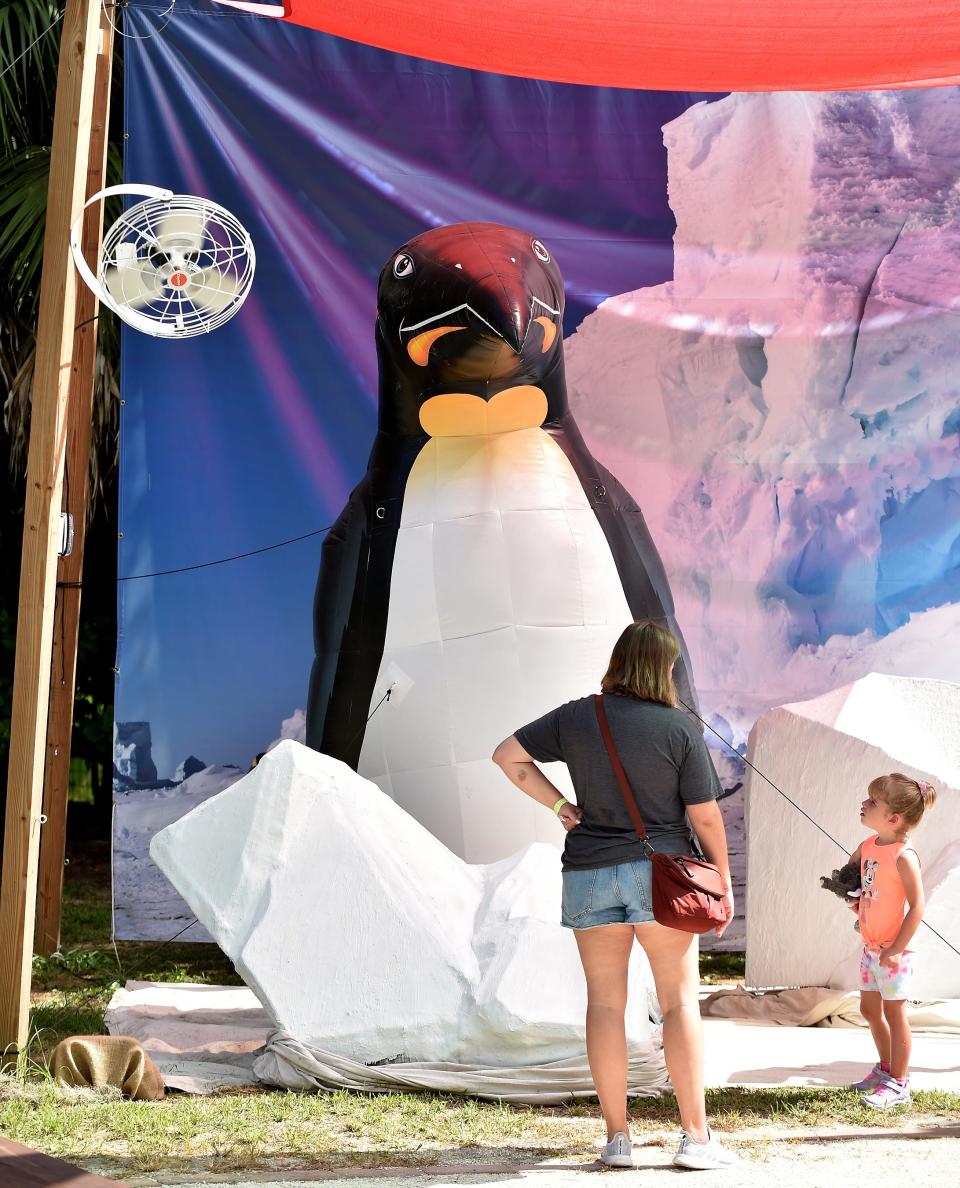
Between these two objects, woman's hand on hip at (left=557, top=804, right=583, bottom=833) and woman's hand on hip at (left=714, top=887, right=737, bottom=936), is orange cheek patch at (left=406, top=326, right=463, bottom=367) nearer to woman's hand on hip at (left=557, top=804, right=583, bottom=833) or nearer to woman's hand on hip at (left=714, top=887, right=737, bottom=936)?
woman's hand on hip at (left=557, top=804, right=583, bottom=833)

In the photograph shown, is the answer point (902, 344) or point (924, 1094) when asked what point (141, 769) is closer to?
point (924, 1094)

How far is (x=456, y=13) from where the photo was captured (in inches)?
169

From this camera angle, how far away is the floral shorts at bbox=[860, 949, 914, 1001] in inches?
134

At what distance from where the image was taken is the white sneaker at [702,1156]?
2.78 meters

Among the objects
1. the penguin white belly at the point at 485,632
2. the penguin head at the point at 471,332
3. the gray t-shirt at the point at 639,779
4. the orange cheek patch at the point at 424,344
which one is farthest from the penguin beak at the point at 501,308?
the gray t-shirt at the point at 639,779

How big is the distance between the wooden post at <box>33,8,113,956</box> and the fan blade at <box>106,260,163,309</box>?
1.26 m

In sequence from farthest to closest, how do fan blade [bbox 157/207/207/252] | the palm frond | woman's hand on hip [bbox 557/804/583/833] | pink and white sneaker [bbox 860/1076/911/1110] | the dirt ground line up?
the palm frond → fan blade [bbox 157/207/207/252] → pink and white sneaker [bbox 860/1076/911/1110] → woman's hand on hip [bbox 557/804/583/833] → the dirt ground

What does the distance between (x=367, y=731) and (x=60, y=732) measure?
126 centimetres

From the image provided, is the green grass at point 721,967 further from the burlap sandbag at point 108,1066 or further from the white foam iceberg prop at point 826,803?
the burlap sandbag at point 108,1066

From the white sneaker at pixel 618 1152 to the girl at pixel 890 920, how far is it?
0.83 meters

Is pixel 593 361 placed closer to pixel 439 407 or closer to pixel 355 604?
pixel 439 407

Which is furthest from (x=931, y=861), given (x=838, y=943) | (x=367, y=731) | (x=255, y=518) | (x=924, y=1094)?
(x=255, y=518)

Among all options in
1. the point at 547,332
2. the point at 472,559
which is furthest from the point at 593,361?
the point at 472,559

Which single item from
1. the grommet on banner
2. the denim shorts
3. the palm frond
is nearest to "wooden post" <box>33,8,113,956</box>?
the grommet on banner
